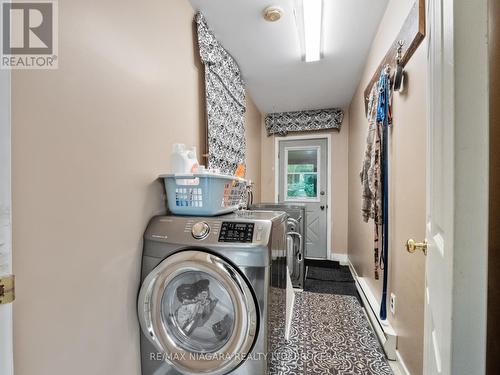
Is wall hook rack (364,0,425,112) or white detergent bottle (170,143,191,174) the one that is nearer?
wall hook rack (364,0,425,112)

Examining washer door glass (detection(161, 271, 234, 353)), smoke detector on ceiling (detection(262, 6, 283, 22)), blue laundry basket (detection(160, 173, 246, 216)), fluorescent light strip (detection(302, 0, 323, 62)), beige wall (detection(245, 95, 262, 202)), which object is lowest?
washer door glass (detection(161, 271, 234, 353))

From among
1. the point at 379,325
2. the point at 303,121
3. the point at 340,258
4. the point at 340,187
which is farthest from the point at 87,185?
the point at 340,258

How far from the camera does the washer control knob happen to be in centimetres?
112

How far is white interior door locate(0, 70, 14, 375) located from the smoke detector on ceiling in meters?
1.74

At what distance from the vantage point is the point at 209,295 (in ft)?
3.95

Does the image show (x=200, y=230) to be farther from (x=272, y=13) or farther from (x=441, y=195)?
(x=272, y=13)

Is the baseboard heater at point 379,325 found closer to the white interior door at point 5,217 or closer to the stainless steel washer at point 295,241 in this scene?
the stainless steel washer at point 295,241

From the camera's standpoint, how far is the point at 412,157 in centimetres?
134

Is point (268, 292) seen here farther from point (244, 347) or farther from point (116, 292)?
point (116, 292)

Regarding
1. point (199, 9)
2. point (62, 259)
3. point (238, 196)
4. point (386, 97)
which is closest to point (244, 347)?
point (62, 259)

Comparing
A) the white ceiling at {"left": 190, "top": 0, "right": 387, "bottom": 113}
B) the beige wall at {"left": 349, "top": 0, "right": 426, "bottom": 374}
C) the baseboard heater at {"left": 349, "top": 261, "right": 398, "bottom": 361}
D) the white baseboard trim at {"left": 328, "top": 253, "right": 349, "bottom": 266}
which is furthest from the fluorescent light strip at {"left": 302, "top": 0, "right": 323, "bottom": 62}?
the white baseboard trim at {"left": 328, "top": 253, "right": 349, "bottom": 266}

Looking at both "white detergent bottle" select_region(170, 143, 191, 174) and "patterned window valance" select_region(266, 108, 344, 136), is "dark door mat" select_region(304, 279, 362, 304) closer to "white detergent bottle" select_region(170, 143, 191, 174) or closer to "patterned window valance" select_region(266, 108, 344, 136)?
"white detergent bottle" select_region(170, 143, 191, 174)

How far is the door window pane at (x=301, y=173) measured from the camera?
13.5ft

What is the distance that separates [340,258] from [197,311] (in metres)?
3.31
